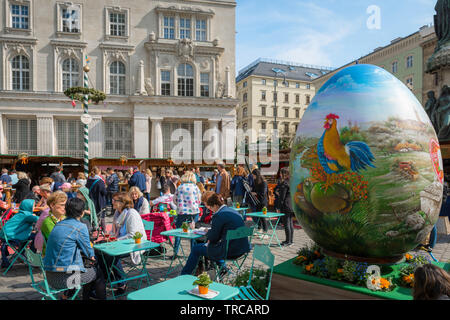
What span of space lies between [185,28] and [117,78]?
8.38m

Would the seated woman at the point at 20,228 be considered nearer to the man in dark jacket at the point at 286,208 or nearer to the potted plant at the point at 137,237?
the potted plant at the point at 137,237

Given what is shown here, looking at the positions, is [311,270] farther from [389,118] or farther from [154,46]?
[154,46]

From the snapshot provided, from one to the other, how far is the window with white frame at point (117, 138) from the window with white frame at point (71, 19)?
8.92 m

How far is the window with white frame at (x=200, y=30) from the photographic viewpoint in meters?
32.4

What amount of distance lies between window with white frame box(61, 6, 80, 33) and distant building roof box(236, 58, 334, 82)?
1662 inches

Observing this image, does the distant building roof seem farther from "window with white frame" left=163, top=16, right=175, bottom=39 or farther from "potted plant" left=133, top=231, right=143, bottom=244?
"potted plant" left=133, top=231, right=143, bottom=244

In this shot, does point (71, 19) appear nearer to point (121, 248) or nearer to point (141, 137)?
point (141, 137)

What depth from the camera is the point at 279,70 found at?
70375mm

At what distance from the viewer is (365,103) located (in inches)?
145

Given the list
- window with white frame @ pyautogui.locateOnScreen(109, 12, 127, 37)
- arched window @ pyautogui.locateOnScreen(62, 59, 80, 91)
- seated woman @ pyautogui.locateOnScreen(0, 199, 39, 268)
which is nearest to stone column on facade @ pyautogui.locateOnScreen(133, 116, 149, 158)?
arched window @ pyautogui.locateOnScreen(62, 59, 80, 91)

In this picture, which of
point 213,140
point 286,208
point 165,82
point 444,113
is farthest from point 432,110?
point 165,82
